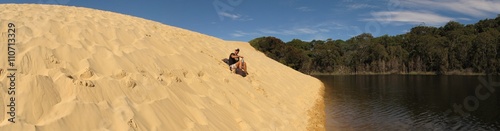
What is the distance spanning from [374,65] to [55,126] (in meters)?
90.8

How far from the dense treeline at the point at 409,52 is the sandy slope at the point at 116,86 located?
67.6m

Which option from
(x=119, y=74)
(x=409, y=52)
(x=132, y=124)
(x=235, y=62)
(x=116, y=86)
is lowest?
(x=132, y=124)

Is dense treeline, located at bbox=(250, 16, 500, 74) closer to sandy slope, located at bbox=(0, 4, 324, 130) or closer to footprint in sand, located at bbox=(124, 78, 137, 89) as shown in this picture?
sandy slope, located at bbox=(0, 4, 324, 130)

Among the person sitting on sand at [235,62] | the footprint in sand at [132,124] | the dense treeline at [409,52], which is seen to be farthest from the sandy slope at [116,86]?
the dense treeline at [409,52]

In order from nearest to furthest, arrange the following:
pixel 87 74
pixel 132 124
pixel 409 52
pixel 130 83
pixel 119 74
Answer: pixel 132 124, pixel 87 74, pixel 130 83, pixel 119 74, pixel 409 52

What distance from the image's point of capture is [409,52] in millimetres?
89438

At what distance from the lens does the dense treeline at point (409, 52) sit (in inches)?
2869

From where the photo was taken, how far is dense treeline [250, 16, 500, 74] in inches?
2869

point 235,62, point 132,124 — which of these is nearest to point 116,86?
point 132,124

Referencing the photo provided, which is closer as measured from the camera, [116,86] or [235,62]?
[116,86]

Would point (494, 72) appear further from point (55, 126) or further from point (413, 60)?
point (55, 126)

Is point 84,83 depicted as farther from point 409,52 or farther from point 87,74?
point 409,52

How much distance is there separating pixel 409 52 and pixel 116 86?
92.4 m

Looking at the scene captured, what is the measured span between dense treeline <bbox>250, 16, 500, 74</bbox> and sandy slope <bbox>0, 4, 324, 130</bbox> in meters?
67.6
